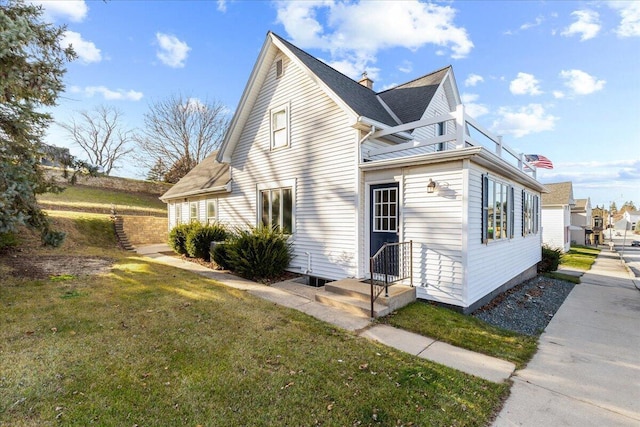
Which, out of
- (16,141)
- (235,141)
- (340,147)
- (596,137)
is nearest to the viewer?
(16,141)

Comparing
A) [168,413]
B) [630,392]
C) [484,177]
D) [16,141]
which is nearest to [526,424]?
[630,392]

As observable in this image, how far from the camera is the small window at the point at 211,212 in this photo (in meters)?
13.1

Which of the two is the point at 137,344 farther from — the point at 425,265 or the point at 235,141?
the point at 235,141

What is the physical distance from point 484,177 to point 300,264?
5654 millimetres

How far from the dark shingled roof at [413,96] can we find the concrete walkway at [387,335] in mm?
6812

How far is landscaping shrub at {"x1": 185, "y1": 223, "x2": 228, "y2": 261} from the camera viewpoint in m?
11.6

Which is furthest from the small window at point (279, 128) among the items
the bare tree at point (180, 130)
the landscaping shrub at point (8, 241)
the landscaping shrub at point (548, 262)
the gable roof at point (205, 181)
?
the bare tree at point (180, 130)

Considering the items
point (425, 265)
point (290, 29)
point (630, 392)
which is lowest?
point (630, 392)

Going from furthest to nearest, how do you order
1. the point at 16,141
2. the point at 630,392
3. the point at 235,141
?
1. the point at 235,141
2. the point at 16,141
3. the point at 630,392

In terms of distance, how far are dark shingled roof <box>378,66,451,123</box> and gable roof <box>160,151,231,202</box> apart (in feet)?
24.4

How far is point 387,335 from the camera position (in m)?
4.85

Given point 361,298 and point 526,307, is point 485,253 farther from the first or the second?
point 361,298

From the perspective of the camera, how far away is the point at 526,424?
2.87 metres

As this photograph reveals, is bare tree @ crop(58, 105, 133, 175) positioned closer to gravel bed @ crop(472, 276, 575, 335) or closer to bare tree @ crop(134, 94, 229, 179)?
bare tree @ crop(134, 94, 229, 179)
